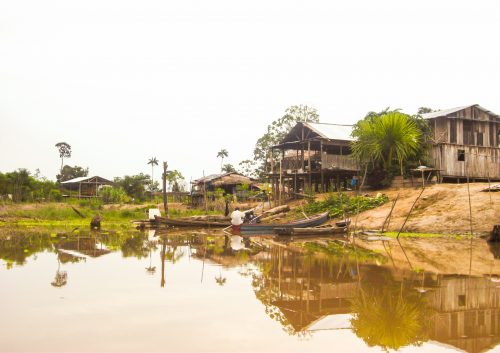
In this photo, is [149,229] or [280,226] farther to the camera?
[149,229]

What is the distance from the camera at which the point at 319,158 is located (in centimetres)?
2997

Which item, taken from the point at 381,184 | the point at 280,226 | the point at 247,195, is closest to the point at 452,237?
the point at 280,226

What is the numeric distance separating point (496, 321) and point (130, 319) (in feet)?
15.1

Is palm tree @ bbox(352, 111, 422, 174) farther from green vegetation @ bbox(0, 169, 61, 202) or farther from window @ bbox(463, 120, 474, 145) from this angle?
green vegetation @ bbox(0, 169, 61, 202)

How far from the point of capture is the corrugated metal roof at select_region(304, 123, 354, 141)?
29125 millimetres

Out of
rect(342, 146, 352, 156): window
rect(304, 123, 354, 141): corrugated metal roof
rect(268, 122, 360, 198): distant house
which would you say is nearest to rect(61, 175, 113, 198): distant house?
rect(268, 122, 360, 198): distant house

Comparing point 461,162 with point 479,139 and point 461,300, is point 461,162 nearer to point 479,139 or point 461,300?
point 479,139

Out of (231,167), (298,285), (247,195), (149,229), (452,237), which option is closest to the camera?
(298,285)

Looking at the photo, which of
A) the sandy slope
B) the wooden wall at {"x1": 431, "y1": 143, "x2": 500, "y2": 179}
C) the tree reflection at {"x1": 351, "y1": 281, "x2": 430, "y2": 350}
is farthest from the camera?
the wooden wall at {"x1": 431, "y1": 143, "x2": 500, "y2": 179}

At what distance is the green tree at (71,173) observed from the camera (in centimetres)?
6372

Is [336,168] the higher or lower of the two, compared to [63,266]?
higher

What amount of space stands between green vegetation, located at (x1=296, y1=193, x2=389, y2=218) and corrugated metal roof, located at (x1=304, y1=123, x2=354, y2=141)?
4550 millimetres

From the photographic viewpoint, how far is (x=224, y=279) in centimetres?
917

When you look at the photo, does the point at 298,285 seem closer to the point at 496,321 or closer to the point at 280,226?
the point at 496,321
